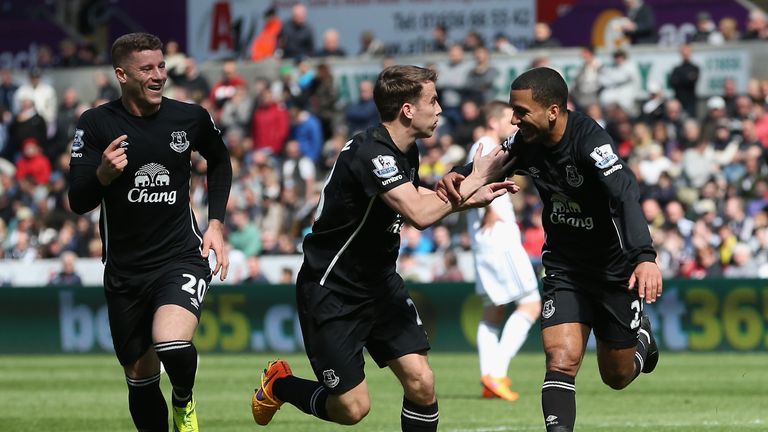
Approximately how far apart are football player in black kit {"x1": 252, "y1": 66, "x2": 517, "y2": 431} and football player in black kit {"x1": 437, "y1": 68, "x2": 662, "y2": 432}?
13.6 inches

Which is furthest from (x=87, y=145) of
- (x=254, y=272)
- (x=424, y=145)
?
(x=424, y=145)

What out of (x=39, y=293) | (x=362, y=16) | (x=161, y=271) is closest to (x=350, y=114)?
(x=362, y=16)

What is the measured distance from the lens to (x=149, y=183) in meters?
9.12

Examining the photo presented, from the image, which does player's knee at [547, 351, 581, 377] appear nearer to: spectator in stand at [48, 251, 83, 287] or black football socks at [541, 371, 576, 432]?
black football socks at [541, 371, 576, 432]

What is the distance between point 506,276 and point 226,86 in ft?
47.4

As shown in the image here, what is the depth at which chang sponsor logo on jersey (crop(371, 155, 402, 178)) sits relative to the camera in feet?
27.1

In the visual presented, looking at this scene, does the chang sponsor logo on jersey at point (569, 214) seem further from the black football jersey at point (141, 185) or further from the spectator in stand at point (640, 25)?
the spectator in stand at point (640, 25)

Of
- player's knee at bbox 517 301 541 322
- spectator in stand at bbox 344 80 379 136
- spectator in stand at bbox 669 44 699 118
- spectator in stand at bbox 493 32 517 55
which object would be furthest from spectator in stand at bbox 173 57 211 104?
player's knee at bbox 517 301 541 322

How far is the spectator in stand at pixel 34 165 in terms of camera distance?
27281mm

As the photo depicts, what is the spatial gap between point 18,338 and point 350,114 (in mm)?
6947

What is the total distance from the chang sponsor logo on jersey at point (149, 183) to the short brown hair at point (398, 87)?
1.54 m

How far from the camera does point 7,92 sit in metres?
29.6

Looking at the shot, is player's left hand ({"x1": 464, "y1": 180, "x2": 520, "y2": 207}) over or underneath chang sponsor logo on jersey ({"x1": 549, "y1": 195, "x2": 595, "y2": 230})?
over

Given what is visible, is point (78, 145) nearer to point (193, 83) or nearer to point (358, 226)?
point (358, 226)
